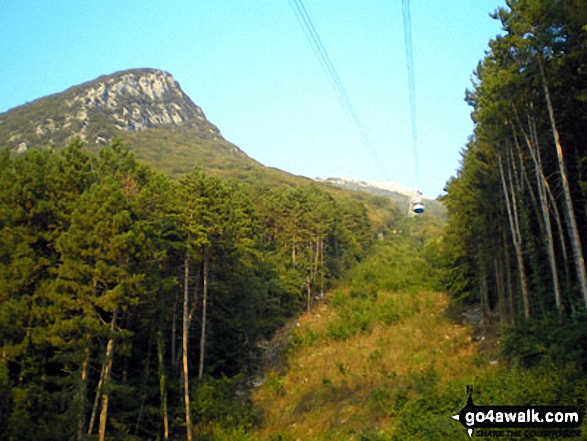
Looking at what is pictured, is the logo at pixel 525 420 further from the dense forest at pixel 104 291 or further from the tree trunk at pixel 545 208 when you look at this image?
the dense forest at pixel 104 291

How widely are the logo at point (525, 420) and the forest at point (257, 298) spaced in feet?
1.44

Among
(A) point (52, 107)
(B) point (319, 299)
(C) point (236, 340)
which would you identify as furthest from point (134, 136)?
(C) point (236, 340)

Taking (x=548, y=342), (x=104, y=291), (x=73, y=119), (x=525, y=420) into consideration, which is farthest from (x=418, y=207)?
(x=73, y=119)

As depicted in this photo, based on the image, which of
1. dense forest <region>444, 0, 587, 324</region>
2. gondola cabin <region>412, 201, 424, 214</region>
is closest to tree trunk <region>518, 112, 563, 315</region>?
dense forest <region>444, 0, 587, 324</region>

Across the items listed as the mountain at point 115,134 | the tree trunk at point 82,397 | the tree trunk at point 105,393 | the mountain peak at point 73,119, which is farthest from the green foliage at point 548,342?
the mountain peak at point 73,119

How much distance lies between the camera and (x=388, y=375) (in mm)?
22953

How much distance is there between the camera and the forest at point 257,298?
14.8m

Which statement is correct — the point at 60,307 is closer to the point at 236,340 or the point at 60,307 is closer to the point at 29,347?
the point at 29,347

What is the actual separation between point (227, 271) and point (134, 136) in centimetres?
15608

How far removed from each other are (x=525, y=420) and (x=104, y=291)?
13.9m

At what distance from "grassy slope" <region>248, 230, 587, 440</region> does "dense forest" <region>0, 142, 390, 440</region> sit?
4.91 meters

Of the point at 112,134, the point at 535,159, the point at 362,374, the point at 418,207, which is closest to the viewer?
the point at 535,159

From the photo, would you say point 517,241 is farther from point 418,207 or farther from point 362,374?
point 362,374

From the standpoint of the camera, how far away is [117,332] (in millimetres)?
15805
